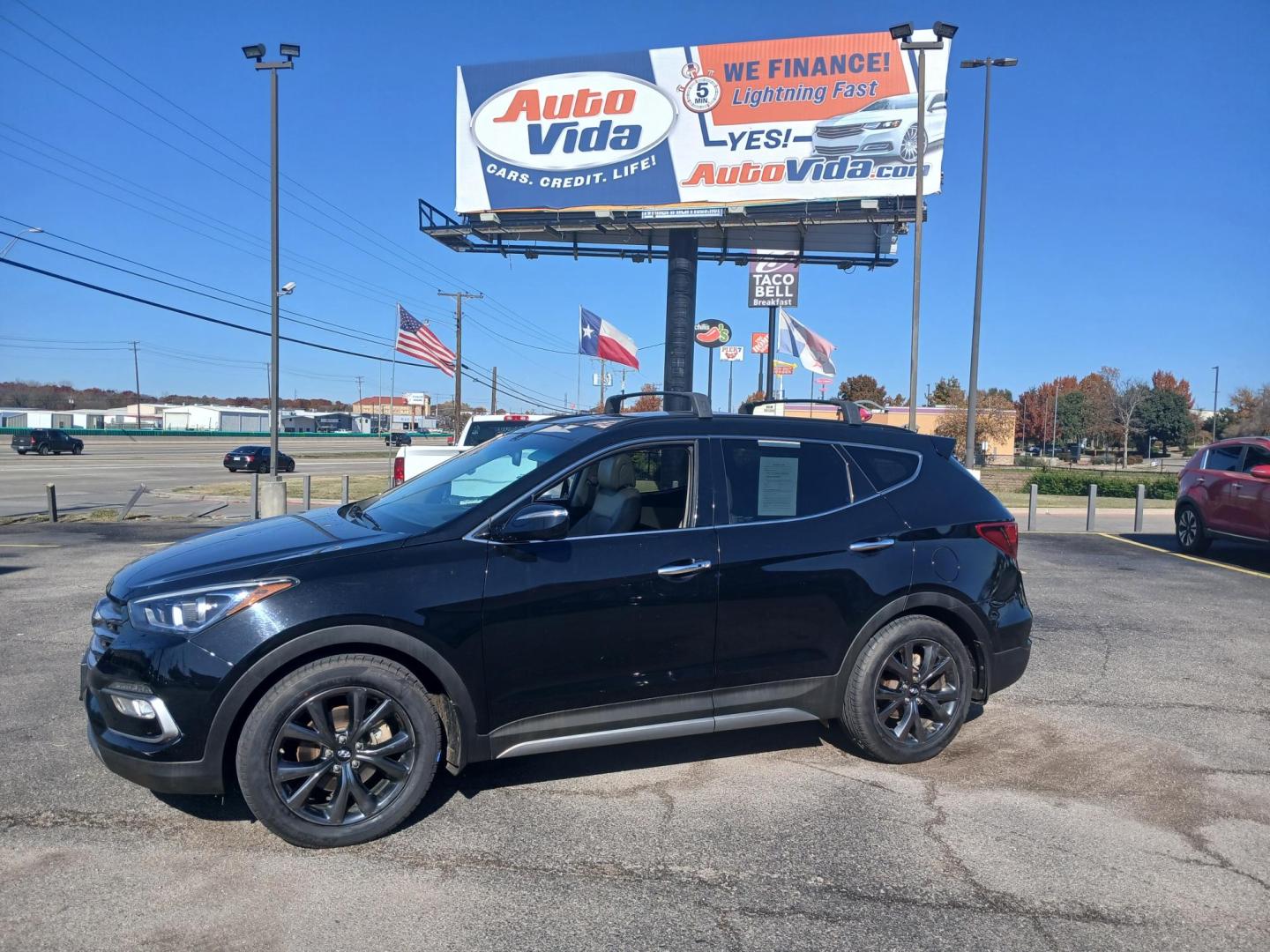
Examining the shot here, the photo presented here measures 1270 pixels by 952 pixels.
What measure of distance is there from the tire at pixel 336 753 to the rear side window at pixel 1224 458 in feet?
41.2

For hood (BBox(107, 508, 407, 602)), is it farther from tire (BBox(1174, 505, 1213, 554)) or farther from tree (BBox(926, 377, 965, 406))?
tree (BBox(926, 377, 965, 406))

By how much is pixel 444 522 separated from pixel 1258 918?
3.55m

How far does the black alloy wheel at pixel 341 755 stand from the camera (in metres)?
3.57

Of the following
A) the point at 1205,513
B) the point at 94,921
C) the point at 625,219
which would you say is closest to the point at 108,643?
the point at 94,921

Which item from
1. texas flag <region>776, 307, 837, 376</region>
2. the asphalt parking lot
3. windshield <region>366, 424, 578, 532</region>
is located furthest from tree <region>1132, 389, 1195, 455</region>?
windshield <region>366, 424, 578, 532</region>

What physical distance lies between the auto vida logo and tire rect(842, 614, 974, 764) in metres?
Answer: 20.3

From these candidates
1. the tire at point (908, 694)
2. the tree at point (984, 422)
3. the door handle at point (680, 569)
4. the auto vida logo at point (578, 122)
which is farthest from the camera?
the tree at point (984, 422)

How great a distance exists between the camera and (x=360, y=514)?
4.56 meters

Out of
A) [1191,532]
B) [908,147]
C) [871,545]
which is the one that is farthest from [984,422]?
[871,545]

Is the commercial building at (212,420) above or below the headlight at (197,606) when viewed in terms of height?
above

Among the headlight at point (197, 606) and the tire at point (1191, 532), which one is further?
the tire at point (1191, 532)

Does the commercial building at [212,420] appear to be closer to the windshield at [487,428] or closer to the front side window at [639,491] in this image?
the windshield at [487,428]

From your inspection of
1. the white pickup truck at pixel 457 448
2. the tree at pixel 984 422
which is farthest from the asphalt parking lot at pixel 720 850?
the tree at pixel 984 422

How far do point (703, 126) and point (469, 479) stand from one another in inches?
790
